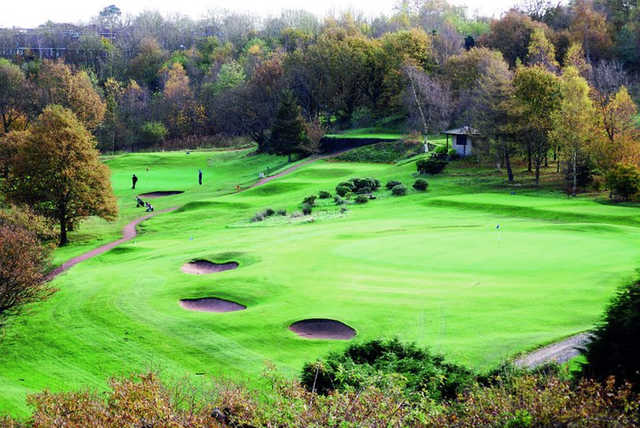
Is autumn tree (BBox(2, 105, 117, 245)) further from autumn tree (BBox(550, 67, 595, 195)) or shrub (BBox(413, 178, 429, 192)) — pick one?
autumn tree (BBox(550, 67, 595, 195))

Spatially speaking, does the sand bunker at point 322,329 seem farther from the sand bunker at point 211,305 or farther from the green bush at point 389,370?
the sand bunker at point 211,305

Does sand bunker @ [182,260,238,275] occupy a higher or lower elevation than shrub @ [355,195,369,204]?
lower

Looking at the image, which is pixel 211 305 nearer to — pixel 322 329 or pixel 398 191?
pixel 322 329

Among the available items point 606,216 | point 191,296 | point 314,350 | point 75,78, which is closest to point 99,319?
point 191,296

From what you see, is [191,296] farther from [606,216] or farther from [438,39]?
[438,39]

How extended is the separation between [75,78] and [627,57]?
92495 mm

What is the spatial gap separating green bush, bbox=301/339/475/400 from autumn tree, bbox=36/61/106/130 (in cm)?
9440

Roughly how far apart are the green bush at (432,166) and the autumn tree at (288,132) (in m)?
25.9

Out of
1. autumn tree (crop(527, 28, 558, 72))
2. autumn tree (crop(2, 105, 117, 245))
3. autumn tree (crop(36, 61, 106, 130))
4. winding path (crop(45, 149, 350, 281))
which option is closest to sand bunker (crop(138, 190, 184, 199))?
winding path (crop(45, 149, 350, 281))

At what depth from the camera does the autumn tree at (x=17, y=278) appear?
2813 cm

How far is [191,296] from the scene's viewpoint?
29391 mm

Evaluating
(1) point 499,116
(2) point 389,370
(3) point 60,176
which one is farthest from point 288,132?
(2) point 389,370

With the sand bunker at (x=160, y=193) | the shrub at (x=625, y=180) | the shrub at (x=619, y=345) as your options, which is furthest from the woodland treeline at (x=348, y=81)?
the shrub at (x=619, y=345)

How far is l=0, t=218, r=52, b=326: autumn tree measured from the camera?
28.1 m
